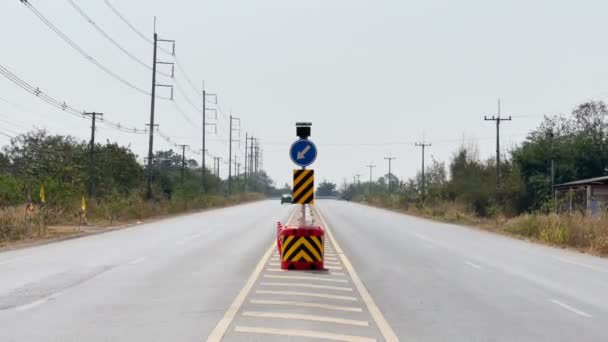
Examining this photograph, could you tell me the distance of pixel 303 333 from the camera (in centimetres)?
872

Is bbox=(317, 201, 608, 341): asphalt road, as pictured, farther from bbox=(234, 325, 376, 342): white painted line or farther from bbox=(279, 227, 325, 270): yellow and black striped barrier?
bbox=(279, 227, 325, 270): yellow and black striped barrier

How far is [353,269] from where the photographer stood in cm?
1652

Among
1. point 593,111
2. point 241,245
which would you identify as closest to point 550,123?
point 593,111

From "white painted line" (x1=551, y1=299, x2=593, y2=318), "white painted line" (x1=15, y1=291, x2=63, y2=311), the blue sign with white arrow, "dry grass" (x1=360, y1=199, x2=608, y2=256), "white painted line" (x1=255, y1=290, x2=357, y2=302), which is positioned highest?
the blue sign with white arrow

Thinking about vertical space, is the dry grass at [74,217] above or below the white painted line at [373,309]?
above

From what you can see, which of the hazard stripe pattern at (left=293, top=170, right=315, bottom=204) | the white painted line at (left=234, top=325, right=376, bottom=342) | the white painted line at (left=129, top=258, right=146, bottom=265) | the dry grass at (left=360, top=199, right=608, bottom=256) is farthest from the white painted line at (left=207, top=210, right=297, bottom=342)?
the dry grass at (left=360, top=199, right=608, bottom=256)

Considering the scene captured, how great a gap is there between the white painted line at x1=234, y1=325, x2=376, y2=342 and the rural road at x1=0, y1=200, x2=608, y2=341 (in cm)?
2

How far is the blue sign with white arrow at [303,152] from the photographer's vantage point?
17.1 metres

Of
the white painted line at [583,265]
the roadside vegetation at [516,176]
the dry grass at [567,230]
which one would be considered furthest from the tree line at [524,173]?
the white painted line at [583,265]

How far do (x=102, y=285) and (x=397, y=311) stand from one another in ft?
18.5

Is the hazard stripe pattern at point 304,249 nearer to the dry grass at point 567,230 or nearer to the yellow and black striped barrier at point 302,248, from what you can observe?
the yellow and black striped barrier at point 302,248

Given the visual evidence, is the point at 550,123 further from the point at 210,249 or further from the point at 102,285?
the point at 102,285

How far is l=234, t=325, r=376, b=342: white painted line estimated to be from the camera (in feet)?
Answer: 27.7

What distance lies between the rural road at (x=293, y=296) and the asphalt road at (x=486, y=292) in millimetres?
28
